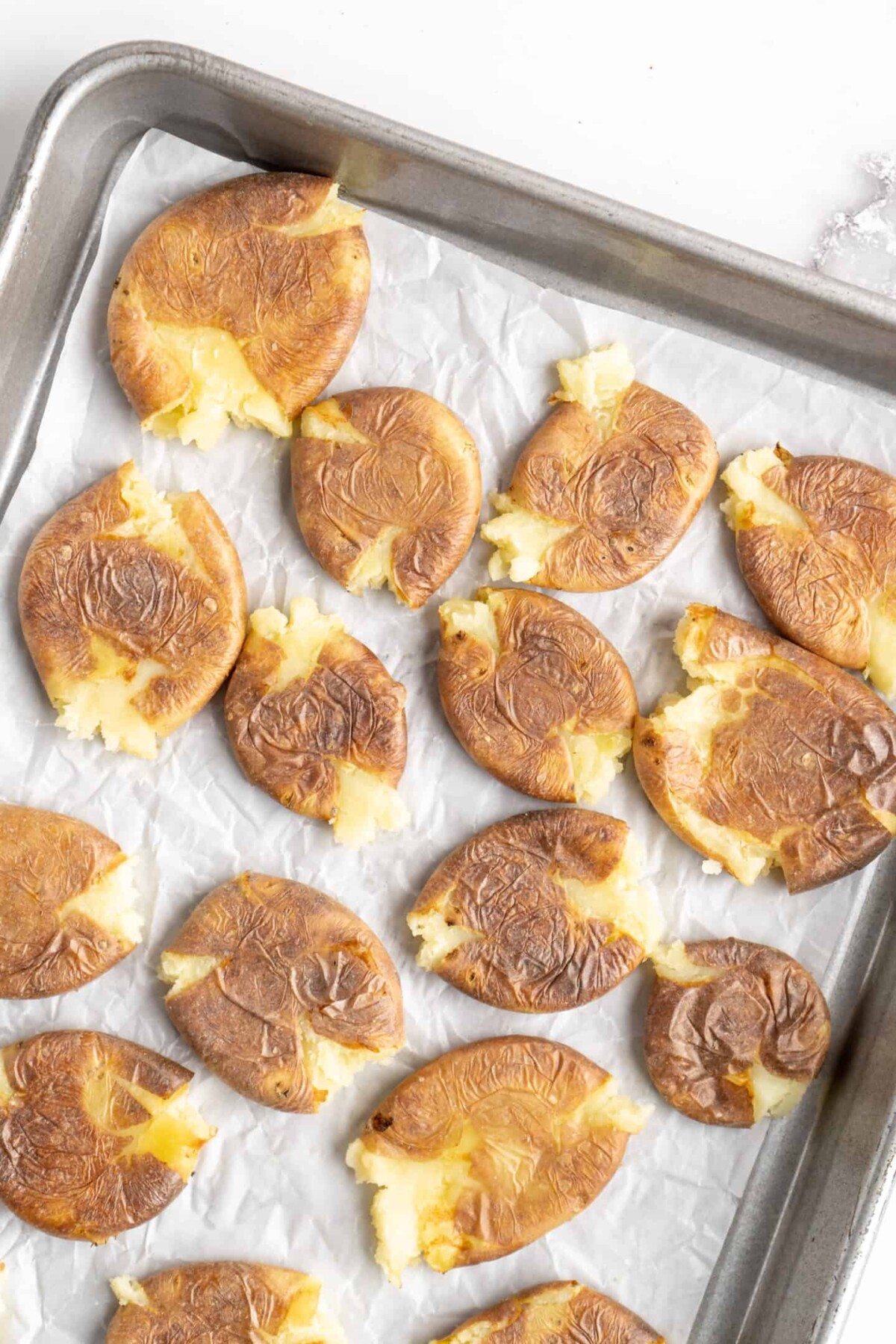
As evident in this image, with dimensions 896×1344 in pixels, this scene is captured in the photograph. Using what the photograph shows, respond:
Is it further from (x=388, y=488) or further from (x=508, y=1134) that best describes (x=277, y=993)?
(x=388, y=488)

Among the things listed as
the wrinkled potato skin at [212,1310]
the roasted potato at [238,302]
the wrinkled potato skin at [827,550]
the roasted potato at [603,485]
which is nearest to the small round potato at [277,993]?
the wrinkled potato skin at [212,1310]

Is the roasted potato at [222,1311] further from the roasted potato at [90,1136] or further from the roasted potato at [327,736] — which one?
the roasted potato at [327,736]

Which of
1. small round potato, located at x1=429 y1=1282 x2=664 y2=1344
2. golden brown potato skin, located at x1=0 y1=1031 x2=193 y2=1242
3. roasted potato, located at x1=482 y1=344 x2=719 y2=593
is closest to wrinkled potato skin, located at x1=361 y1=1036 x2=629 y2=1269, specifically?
small round potato, located at x1=429 y1=1282 x2=664 y2=1344

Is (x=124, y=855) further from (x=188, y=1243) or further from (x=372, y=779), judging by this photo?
(x=188, y=1243)

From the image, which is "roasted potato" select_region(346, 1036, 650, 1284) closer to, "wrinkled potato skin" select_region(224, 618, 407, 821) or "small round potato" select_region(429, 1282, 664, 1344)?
"small round potato" select_region(429, 1282, 664, 1344)

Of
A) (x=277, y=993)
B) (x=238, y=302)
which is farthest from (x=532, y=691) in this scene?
(x=238, y=302)

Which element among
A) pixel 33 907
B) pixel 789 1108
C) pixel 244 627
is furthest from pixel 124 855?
pixel 789 1108
